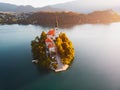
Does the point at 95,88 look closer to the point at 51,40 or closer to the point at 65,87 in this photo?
the point at 65,87

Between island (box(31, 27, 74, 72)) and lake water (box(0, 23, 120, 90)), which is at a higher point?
island (box(31, 27, 74, 72))

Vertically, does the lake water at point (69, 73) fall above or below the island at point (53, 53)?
below

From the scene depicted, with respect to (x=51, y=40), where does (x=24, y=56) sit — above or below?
below

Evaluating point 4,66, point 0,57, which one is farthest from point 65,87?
point 0,57

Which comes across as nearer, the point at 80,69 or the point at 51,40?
the point at 80,69

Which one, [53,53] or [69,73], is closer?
[69,73]

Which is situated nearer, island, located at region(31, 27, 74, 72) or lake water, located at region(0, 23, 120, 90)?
lake water, located at region(0, 23, 120, 90)

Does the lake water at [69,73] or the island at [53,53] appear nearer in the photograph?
the lake water at [69,73]

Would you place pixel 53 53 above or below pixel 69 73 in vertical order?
above
